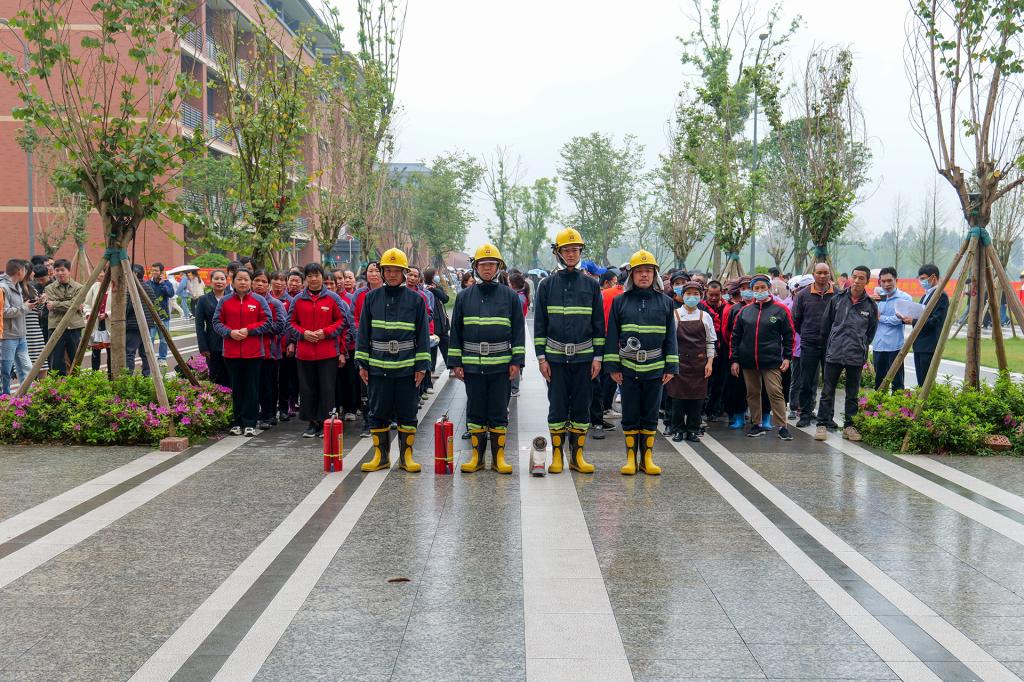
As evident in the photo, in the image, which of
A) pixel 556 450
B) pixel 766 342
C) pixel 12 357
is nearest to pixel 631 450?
pixel 556 450

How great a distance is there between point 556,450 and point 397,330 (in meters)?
1.84

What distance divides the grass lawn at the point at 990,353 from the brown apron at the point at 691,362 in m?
9.88

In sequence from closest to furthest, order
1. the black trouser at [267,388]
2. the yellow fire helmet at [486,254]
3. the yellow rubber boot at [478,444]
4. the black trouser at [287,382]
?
the yellow fire helmet at [486,254] → the yellow rubber boot at [478,444] → the black trouser at [267,388] → the black trouser at [287,382]

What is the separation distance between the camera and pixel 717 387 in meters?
12.0

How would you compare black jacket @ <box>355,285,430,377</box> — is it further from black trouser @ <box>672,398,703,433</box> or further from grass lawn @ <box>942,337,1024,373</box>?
grass lawn @ <box>942,337,1024,373</box>

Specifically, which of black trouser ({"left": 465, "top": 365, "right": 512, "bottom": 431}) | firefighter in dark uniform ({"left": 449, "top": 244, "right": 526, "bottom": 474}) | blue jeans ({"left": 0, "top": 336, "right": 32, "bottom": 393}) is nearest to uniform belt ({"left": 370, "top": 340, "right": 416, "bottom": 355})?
firefighter in dark uniform ({"left": 449, "top": 244, "right": 526, "bottom": 474})

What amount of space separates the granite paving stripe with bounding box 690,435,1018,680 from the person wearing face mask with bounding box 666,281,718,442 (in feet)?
7.51

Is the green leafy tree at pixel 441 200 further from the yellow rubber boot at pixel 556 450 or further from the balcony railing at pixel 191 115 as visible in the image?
the yellow rubber boot at pixel 556 450

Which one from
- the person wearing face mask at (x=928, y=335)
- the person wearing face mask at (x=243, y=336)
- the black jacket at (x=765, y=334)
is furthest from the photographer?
the person wearing face mask at (x=928, y=335)

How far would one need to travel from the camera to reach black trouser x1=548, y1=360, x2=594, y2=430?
8.54m

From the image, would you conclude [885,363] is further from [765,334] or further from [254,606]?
[254,606]

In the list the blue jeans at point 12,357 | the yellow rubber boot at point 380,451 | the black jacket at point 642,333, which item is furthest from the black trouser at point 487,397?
the blue jeans at point 12,357

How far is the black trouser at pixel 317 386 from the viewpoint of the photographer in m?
10.2

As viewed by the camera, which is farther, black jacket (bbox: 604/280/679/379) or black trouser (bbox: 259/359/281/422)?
black trouser (bbox: 259/359/281/422)
